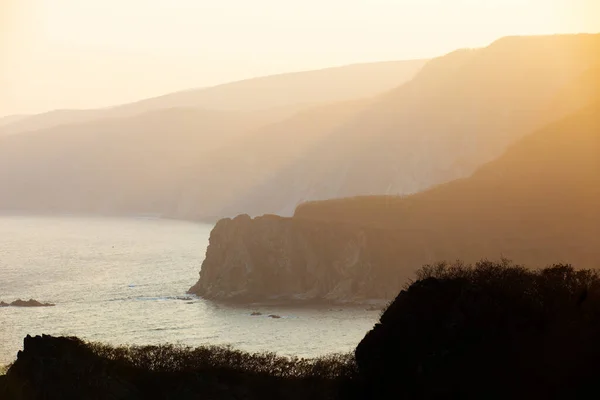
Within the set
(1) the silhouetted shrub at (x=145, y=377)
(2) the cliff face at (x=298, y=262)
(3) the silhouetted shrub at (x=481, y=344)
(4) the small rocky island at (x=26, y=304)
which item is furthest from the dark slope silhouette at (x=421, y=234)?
(3) the silhouetted shrub at (x=481, y=344)

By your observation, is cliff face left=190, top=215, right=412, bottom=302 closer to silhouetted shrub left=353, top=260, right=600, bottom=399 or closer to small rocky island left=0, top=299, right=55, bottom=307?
small rocky island left=0, top=299, right=55, bottom=307

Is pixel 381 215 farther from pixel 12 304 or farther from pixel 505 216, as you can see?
pixel 12 304

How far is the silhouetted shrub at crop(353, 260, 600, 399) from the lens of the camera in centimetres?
4331

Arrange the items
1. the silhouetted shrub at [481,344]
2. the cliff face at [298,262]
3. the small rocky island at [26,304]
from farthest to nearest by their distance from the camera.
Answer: the cliff face at [298,262] → the small rocky island at [26,304] → the silhouetted shrub at [481,344]

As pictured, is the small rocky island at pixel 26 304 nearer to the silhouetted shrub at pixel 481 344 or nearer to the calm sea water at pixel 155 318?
the calm sea water at pixel 155 318

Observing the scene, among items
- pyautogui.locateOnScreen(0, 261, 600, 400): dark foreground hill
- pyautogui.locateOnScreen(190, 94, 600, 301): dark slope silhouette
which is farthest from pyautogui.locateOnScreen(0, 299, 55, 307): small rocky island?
pyautogui.locateOnScreen(0, 261, 600, 400): dark foreground hill

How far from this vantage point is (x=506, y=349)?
44969 mm

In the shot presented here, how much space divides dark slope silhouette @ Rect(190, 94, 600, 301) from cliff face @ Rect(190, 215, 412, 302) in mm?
139

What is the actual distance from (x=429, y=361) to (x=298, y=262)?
103 meters

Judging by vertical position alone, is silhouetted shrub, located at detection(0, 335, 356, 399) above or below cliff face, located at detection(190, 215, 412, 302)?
below

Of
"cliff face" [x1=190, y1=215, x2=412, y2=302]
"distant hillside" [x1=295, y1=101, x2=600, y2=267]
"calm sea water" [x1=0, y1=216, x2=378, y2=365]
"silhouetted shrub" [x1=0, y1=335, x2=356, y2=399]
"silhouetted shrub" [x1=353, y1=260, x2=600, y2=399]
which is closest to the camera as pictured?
"silhouetted shrub" [x1=353, y1=260, x2=600, y2=399]

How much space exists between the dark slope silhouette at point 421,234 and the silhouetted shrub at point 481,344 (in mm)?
90218

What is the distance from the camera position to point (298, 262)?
147250mm

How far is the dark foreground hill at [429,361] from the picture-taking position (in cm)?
4366
